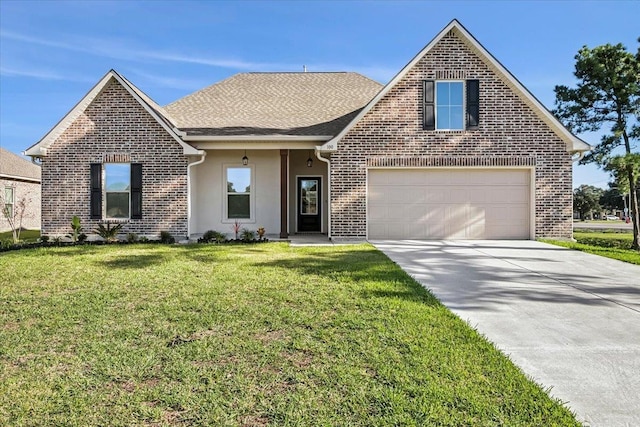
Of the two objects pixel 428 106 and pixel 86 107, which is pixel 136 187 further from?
pixel 428 106

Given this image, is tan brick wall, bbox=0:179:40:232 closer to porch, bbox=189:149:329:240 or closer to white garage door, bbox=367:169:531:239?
porch, bbox=189:149:329:240

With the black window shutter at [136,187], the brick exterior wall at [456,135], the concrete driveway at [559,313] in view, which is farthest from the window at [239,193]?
the concrete driveway at [559,313]

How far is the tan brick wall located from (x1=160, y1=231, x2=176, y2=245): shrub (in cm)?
1290

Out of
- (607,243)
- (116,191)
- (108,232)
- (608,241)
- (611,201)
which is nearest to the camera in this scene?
(108,232)

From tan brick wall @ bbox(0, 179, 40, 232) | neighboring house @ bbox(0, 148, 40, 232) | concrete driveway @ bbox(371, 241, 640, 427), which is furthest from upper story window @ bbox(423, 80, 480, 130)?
tan brick wall @ bbox(0, 179, 40, 232)

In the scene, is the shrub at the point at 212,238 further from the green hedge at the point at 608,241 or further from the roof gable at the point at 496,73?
the green hedge at the point at 608,241

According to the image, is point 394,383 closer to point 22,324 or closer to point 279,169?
point 22,324

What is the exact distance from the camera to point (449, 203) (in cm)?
1213

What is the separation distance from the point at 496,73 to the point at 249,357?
11.6 metres

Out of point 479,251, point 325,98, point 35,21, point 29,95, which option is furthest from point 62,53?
point 479,251

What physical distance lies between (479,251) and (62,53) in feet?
67.8

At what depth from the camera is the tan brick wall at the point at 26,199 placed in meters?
19.9

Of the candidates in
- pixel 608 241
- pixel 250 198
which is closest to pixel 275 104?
pixel 250 198

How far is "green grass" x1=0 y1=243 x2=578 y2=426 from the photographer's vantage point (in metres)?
2.67
